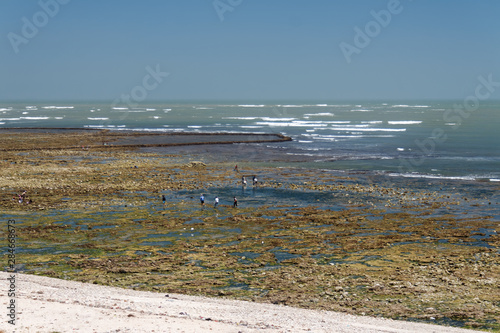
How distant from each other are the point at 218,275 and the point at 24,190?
101 feet

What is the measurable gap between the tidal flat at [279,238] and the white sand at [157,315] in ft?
4.58

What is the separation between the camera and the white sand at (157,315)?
18.8 meters

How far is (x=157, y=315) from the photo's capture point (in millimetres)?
20234

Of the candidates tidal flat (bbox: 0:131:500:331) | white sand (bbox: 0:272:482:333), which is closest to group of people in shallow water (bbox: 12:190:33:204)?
tidal flat (bbox: 0:131:500:331)

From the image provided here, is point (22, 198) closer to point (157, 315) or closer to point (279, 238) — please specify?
point (279, 238)

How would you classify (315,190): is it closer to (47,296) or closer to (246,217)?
(246,217)

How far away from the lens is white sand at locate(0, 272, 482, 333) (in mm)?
18797

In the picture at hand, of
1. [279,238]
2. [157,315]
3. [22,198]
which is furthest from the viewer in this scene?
[22,198]

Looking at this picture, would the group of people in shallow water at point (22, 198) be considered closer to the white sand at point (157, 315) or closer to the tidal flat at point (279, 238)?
the tidal flat at point (279, 238)

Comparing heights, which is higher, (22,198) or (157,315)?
(22,198)

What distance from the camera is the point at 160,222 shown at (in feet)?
125

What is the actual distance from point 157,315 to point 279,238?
1476 cm

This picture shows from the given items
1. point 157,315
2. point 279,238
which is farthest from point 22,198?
point 157,315

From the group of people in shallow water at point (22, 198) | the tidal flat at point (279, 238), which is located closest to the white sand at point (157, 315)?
the tidal flat at point (279, 238)
